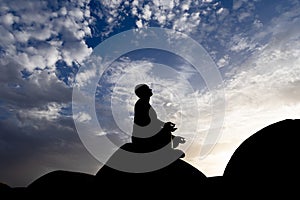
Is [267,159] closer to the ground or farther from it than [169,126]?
closer to the ground

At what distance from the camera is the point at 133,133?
30.5ft

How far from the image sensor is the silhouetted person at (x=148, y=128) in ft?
29.3

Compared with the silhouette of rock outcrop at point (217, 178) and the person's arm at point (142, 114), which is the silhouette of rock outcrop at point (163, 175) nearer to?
the silhouette of rock outcrop at point (217, 178)

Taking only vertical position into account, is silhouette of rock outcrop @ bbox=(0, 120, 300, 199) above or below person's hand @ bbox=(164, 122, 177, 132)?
below

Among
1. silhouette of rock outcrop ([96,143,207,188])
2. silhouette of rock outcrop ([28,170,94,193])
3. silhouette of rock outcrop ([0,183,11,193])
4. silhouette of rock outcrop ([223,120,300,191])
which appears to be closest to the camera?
silhouette of rock outcrop ([223,120,300,191])

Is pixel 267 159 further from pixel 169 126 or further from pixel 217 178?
pixel 169 126

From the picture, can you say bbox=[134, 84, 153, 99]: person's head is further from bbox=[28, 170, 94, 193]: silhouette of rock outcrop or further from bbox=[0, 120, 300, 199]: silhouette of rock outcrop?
bbox=[28, 170, 94, 193]: silhouette of rock outcrop

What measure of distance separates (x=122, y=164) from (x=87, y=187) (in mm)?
1334

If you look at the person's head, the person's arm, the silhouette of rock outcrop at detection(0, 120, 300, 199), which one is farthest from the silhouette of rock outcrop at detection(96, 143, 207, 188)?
the person's head

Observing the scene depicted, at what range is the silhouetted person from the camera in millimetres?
8945

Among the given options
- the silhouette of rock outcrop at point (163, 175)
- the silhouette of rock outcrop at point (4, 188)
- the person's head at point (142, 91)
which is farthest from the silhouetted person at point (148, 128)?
the silhouette of rock outcrop at point (4, 188)

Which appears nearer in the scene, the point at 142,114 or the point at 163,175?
the point at 163,175

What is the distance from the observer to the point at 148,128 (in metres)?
9.30

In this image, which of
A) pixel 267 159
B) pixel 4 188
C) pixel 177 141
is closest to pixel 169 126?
pixel 177 141
